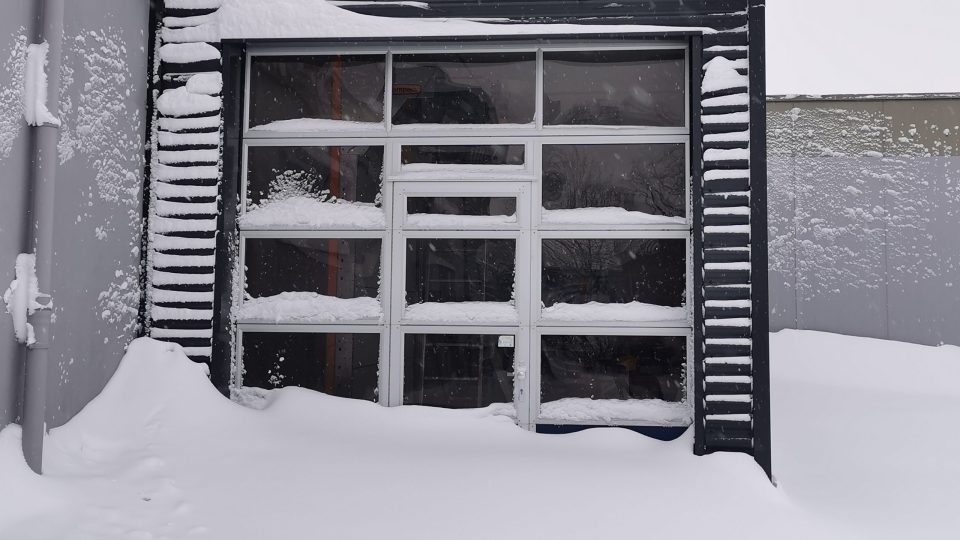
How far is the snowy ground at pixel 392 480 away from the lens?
3.28 meters

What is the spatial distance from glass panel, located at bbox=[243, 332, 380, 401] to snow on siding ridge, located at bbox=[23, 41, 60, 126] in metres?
1.84

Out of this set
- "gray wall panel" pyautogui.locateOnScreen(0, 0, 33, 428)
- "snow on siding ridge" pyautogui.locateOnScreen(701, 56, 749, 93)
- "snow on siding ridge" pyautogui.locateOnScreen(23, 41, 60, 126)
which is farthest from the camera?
"snow on siding ridge" pyautogui.locateOnScreen(701, 56, 749, 93)

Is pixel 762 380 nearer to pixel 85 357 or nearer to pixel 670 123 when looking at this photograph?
pixel 670 123

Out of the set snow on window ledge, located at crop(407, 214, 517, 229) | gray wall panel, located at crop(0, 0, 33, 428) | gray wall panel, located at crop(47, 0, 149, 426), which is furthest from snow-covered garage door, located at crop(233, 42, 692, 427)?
gray wall panel, located at crop(0, 0, 33, 428)

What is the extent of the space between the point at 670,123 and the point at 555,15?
3.42ft

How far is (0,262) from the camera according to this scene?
325cm

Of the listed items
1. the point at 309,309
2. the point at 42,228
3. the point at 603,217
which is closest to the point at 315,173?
the point at 309,309

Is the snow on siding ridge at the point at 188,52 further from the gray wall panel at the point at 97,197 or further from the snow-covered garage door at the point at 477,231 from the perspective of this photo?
the snow-covered garage door at the point at 477,231

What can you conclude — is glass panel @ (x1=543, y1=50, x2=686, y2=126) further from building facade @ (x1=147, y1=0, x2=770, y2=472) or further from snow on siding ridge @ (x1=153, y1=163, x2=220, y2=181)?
snow on siding ridge @ (x1=153, y1=163, x2=220, y2=181)

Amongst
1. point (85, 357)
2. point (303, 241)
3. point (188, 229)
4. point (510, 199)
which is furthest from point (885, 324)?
point (85, 357)

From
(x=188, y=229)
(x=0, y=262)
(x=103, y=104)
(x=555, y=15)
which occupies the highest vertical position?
(x=555, y=15)

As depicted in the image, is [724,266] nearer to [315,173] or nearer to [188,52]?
[315,173]

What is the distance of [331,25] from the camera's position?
15.2ft

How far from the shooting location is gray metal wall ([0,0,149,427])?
3.33 metres
